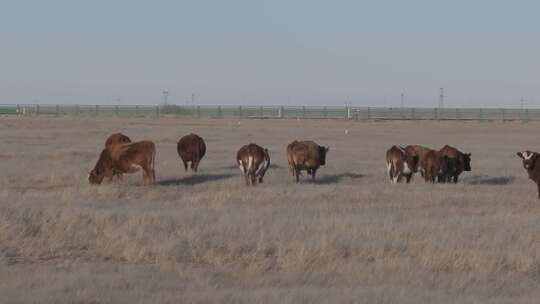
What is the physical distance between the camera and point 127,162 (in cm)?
2103

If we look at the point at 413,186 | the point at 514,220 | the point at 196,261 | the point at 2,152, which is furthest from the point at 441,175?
the point at 2,152

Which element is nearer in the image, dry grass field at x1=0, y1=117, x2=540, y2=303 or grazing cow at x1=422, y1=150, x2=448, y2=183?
dry grass field at x1=0, y1=117, x2=540, y2=303

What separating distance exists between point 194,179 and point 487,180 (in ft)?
25.3

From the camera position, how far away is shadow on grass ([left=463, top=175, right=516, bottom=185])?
23438 mm

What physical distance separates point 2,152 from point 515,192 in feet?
64.1

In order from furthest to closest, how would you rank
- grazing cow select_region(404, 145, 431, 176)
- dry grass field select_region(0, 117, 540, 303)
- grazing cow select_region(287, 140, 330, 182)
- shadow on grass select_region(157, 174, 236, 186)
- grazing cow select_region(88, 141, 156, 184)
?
grazing cow select_region(287, 140, 330, 182) → grazing cow select_region(404, 145, 431, 176) → shadow on grass select_region(157, 174, 236, 186) → grazing cow select_region(88, 141, 156, 184) → dry grass field select_region(0, 117, 540, 303)

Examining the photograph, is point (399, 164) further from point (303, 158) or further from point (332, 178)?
point (303, 158)

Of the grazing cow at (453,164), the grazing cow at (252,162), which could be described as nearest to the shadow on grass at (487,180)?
the grazing cow at (453,164)

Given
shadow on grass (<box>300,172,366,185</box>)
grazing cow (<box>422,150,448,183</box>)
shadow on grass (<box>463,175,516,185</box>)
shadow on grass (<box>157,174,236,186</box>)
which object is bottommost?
shadow on grass (<box>463,175,516,185</box>)

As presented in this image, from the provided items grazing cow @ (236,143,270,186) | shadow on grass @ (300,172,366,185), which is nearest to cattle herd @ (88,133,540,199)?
grazing cow @ (236,143,270,186)

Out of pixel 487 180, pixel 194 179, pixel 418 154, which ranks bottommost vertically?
pixel 487 180

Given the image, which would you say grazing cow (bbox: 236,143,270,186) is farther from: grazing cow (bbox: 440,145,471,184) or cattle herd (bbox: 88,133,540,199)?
grazing cow (bbox: 440,145,471,184)

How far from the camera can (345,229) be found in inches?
532

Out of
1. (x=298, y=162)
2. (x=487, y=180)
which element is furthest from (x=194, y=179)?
(x=487, y=180)
